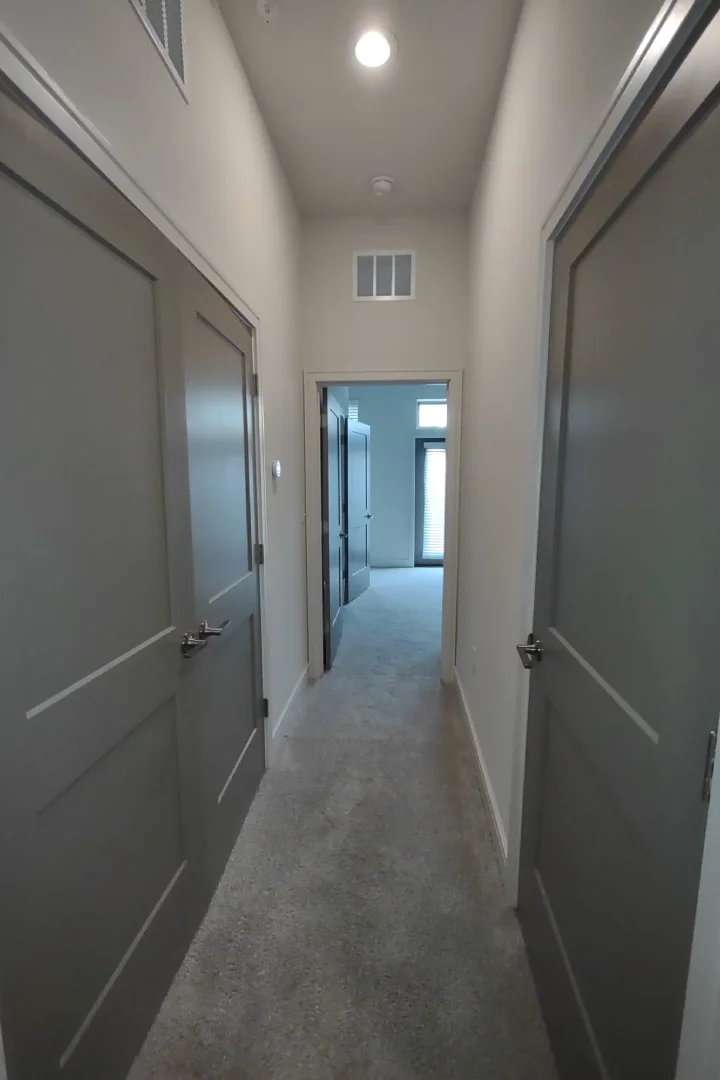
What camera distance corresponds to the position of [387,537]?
740cm

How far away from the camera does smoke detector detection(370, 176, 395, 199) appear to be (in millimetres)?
2645

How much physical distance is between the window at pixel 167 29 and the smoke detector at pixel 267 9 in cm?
39

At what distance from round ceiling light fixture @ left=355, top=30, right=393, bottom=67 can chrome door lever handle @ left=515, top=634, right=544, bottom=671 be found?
218cm

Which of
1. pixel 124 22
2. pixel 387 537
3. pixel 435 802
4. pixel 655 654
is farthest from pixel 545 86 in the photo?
pixel 387 537

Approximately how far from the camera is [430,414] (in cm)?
724

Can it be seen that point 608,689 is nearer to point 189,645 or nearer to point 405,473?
point 189,645

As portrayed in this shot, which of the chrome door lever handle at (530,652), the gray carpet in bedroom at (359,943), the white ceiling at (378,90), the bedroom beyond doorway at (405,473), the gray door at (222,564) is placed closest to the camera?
the gray carpet in bedroom at (359,943)

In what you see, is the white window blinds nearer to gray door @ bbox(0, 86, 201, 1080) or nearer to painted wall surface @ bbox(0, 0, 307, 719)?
painted wall surface @ bbox(0, 0, 307, 719)

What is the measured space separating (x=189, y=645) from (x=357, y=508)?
374 cm

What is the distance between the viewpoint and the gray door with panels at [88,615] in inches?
32.4

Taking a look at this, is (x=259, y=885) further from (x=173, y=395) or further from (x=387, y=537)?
(x=387, y=537)

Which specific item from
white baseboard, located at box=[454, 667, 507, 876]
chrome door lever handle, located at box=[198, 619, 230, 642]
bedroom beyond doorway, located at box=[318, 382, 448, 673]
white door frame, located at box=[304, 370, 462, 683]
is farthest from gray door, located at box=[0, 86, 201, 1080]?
bedroom beyond doorway, located at box=[318, 382, 448, 673]

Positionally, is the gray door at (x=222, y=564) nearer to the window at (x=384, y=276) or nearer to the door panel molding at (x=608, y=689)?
the door panel molding at (x=608, y=689)

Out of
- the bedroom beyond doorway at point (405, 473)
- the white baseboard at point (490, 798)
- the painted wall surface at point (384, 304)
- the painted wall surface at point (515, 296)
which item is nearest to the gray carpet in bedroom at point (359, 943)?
the white baseboard at point (490, 798)
